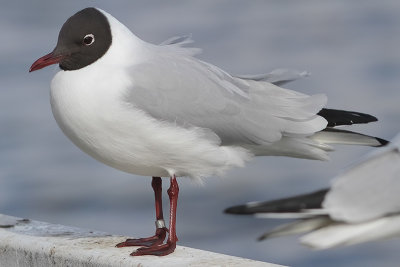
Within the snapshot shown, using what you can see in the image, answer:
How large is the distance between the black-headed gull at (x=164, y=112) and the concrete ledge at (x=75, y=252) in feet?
0.32

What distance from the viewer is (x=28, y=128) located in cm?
1215

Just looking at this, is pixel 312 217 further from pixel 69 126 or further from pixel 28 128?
pixel 28 128

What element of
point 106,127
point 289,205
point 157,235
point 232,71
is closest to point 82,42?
point 106,127

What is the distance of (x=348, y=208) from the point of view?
4.05 m

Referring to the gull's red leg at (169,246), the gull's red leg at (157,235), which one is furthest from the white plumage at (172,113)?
the gull's red leg at (157,235)

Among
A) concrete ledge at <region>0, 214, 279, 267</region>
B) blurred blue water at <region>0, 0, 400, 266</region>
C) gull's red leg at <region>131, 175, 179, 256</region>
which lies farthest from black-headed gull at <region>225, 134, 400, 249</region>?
blurred blue water at <region>0, 0, 400, 266</region>

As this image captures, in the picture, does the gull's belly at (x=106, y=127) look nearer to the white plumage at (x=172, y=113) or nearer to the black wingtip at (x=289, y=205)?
the white plumage at (x=172, y=113)

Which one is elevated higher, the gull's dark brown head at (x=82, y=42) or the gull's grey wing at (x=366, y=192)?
the gull's dark brown head at (x=82, y=42)

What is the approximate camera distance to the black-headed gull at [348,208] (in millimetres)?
4039

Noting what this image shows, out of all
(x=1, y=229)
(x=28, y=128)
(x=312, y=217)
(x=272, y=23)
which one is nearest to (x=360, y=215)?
(x=312, y=217)

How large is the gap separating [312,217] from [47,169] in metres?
7.87

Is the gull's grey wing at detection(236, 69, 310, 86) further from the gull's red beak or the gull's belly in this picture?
the gull's red beak

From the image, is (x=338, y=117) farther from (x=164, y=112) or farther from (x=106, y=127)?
(x=106, y=127)

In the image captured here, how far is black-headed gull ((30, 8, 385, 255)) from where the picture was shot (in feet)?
17.7
